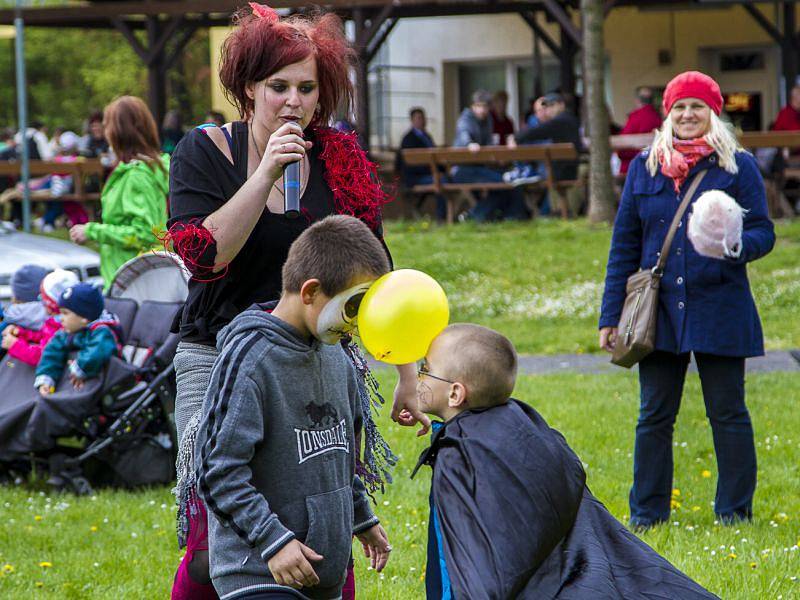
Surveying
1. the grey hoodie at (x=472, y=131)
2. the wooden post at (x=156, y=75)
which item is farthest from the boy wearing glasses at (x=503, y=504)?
the wooden post at (x=156, y=75)

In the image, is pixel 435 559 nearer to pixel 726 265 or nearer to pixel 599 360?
pixel 726 265

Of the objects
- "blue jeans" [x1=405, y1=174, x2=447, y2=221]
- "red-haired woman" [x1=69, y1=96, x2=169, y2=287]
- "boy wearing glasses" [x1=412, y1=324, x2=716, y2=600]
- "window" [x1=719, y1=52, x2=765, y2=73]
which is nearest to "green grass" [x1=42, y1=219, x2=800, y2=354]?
"blue jeans" [x1=405, y1=174, x2=447, y2=221]

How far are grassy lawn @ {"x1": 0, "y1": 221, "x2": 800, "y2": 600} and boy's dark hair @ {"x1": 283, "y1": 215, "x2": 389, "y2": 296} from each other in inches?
90.7

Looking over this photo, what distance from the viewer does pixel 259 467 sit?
10.4 ft

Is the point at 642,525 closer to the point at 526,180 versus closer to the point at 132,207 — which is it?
the point at 132,207

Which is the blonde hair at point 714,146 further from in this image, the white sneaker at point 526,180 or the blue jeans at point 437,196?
the blue jeans at point 437,196

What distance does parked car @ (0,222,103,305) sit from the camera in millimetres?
10242

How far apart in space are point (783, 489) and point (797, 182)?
13378mm

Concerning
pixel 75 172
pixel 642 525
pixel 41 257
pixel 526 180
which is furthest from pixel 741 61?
pixel 642 525

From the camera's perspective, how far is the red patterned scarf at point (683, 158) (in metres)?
5.71

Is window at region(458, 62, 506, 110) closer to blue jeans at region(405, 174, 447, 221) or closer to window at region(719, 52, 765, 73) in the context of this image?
window at region(719, 52, 765, 73)

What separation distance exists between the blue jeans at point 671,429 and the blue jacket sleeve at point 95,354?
298 centimetres

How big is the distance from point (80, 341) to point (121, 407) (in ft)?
1.46

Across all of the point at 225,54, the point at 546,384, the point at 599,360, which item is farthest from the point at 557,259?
the point at 225,54
